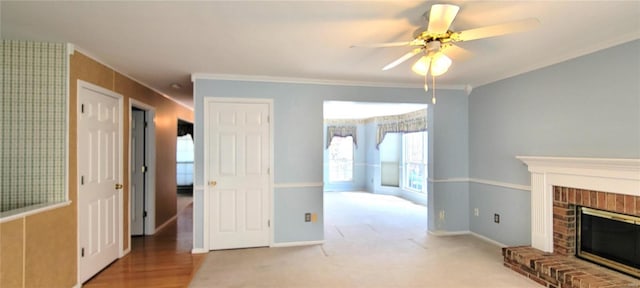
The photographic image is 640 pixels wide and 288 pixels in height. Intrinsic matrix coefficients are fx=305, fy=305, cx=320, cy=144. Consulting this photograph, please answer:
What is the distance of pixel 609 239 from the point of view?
9.25 ft

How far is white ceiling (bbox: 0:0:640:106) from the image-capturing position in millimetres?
1956

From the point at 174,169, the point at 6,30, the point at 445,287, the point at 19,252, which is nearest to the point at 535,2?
the point at 445,287

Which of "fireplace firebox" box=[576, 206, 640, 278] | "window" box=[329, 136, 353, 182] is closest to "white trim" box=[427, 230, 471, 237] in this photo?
"fireplace firebox" box=[576, 206, 640, 278]

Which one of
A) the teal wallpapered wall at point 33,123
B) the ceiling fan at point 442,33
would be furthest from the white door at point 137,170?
the ceiling fan at point 442,33

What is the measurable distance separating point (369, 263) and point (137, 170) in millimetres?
3554

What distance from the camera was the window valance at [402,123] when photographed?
691cm

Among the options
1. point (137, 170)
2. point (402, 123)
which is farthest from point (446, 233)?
point (137, 170)

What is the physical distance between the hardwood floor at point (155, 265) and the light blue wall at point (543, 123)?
377cm

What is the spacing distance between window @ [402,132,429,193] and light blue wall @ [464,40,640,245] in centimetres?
280

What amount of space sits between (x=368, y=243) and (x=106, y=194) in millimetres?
3148

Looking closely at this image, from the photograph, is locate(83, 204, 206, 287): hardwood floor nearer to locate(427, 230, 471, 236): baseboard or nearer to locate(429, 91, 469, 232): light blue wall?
locate(427, 230, 471, 236): baseboard

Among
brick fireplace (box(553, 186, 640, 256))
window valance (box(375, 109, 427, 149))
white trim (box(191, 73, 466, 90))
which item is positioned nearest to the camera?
brick fireplace (box(553, 186, 640, 256))

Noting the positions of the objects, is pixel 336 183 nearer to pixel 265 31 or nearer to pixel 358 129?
pixel 358 129

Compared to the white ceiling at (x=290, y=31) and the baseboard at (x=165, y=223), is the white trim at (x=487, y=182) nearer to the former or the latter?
the white ceiling at (x=290, y=31)
